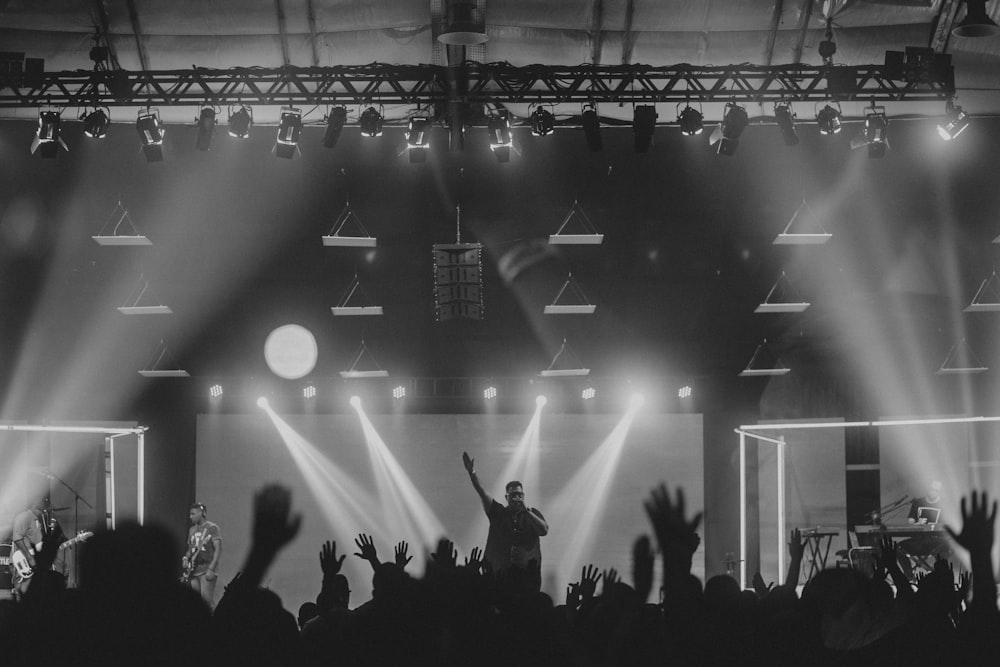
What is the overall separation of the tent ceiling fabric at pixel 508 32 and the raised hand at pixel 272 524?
332 inches

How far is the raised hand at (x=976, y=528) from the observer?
9.38ft

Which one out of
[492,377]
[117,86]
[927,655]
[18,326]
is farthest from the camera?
[492,377]

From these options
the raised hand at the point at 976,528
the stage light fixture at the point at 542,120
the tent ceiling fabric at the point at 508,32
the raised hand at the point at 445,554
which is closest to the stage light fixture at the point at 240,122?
the tent ceiling fabric at the point at 508,32

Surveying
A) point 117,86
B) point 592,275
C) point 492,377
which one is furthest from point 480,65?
point 492,377

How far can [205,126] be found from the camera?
32.6 ft

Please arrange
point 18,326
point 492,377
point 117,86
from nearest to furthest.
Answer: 1. point 117,86
2. point 18,326
3. point 492,377

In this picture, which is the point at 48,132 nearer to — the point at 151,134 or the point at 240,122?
the point at 151,134

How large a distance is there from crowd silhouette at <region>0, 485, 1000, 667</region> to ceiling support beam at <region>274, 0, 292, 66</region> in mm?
8336

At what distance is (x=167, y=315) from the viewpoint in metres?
13.1

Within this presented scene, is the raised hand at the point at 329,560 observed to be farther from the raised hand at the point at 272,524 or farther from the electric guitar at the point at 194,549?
the electric guitar at the point at 194,549

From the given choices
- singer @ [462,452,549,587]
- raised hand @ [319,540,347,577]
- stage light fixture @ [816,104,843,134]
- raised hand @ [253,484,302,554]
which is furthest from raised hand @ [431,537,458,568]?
stage light fixture @ [816,104,843,134]

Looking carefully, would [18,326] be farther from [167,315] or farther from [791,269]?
[791,269]

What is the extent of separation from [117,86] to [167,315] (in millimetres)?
4035

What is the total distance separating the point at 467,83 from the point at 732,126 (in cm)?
236
